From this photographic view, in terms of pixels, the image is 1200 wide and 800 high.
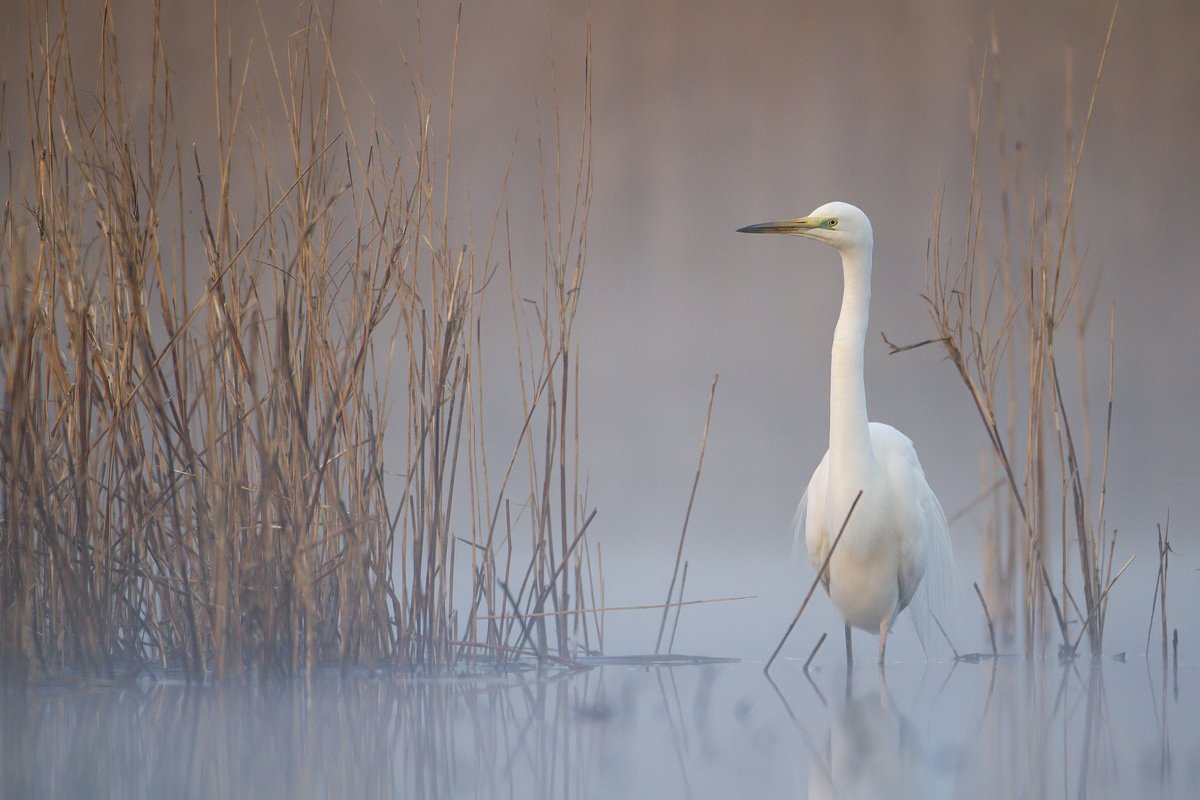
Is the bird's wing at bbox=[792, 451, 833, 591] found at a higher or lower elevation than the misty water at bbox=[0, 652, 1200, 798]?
higher

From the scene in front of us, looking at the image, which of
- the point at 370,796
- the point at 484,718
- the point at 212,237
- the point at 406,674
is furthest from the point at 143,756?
the point at 212,237

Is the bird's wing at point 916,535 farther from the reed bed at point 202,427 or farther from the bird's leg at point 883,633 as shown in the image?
the reed bed at point 202,427

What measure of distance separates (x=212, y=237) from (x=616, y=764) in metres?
0.88

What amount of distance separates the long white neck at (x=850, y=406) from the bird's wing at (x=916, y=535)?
0.09 metres

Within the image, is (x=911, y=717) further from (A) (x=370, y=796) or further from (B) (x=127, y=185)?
(B) (x=127, y=185)

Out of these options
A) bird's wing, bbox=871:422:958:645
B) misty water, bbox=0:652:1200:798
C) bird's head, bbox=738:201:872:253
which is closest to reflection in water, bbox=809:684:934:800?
misty water, bbox=0:652:1200:798

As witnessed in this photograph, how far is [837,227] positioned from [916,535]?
1.84 feet

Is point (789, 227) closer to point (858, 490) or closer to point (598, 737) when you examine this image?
point (858, 490)

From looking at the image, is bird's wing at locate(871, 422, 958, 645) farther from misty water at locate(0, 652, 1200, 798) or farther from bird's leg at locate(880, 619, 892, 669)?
misty water at locate(0, 652, 1200, 798)

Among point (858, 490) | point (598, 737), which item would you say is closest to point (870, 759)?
point (598, 737)

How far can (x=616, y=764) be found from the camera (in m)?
1.33

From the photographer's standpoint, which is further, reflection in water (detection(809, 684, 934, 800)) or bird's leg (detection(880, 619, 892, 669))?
bird's leg (detection(880, 619, 892, 669))

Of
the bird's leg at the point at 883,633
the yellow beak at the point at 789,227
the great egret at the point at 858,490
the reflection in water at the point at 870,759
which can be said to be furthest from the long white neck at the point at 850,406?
the reflection in water at the point at 870,759

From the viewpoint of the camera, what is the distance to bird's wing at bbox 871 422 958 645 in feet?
7.29
